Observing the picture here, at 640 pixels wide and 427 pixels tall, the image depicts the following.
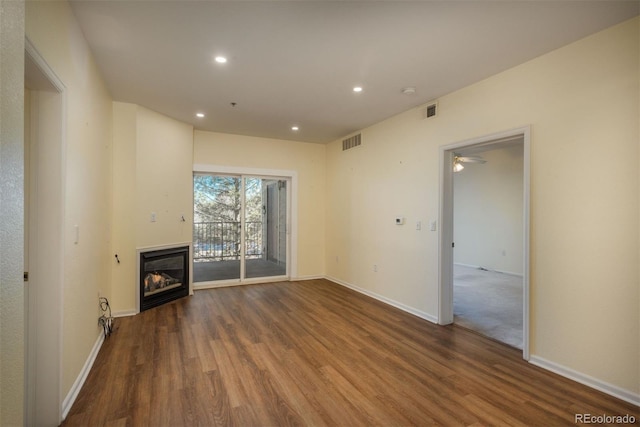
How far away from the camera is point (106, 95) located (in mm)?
3422

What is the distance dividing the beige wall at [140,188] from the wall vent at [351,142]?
9.10 feet

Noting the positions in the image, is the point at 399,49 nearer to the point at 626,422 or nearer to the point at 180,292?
the point at 626,422

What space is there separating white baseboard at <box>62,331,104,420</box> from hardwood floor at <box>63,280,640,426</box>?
5 cm

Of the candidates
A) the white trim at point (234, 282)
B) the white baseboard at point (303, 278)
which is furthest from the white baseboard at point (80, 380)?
the white baseboard at point (303, 278)

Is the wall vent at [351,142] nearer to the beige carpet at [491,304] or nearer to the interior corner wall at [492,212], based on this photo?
the interior corner wall at [492,212]

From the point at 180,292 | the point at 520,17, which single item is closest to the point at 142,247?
the point at 180,292

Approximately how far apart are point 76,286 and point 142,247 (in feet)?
6.19

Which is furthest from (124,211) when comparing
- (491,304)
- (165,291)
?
(491,304)

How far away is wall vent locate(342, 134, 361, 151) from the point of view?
207 inches

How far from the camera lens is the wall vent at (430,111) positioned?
3730mm

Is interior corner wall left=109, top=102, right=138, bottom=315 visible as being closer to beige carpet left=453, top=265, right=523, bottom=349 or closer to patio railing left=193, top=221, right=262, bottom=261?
patio railing left=193, top=221, right=262, bottom=261

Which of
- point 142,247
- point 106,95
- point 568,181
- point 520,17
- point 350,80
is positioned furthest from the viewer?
point 142,247

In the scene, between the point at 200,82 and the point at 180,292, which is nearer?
the point at 200,82

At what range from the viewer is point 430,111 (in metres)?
3.80
